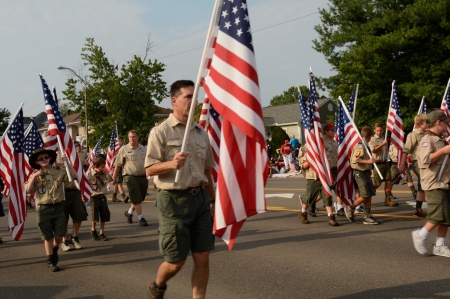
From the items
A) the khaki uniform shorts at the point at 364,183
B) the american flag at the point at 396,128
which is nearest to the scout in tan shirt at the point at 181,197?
the khaki uniform shorts at the point at 364,183

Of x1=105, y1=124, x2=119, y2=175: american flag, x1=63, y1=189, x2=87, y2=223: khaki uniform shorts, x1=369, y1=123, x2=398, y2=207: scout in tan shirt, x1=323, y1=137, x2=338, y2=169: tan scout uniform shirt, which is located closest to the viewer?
x1=63, y1=189, x2=87, y2=223: khaki uniform shorts

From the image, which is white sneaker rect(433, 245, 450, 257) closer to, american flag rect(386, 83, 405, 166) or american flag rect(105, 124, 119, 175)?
american flag rect(386, 83, 405, 166)

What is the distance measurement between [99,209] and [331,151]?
4.59m

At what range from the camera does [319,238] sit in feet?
29.0

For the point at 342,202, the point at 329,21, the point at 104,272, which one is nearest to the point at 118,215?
the point at 342,202

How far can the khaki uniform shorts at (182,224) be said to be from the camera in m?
4.73

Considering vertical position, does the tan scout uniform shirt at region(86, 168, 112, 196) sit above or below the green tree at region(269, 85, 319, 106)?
below

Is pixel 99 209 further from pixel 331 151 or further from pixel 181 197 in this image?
pixel 181 197

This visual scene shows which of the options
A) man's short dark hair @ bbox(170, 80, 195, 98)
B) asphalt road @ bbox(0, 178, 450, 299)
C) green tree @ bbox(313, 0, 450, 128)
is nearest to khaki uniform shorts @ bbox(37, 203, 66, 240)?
asphalt road @ bbox(0, 178, 450, 299)

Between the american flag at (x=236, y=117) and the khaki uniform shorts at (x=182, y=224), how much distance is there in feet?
0.67

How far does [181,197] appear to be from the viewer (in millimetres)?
4828

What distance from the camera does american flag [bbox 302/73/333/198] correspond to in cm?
1022

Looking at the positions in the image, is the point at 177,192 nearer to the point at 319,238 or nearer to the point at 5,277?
the point at 5,277

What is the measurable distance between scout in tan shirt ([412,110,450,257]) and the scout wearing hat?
4.90m
